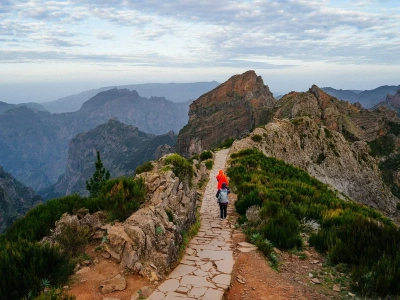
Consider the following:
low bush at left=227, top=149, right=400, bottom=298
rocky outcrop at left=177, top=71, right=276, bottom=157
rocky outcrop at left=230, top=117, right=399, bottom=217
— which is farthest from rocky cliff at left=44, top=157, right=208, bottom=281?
rocky outcrop at left=177, top=71, right=276, bottom=157

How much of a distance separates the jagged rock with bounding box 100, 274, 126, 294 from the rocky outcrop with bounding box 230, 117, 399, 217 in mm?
26057

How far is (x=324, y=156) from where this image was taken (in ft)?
135

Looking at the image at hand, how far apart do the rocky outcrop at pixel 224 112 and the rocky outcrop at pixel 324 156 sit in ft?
249

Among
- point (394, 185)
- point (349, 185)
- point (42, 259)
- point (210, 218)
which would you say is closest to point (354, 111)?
point (394, 185)

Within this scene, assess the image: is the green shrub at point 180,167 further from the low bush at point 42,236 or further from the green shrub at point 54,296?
the green shrub at point 54,296

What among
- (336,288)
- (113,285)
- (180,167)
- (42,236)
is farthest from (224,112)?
(113,285)

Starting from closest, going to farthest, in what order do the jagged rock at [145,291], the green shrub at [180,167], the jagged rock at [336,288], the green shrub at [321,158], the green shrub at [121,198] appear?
1. the jagged rock at [145,291]
2. the jagged rock at [336,288]
3. the green shrub at [121,198]
4. the green shrub at [180,167]
5. the green shrub at [321,158]

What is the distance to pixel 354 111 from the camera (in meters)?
→ 99.1

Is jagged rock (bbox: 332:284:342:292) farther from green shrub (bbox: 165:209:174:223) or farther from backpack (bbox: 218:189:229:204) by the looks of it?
backpack (bbox: 218:189:229:204)

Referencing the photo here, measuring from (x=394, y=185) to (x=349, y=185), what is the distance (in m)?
39.6

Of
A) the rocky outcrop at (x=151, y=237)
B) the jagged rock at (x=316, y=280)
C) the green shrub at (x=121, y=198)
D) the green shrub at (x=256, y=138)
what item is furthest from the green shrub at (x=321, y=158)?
the jagged rock at (x=316, y=280)

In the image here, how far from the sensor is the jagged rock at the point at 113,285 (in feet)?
20.8

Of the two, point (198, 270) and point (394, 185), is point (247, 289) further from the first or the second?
point (394, 185)

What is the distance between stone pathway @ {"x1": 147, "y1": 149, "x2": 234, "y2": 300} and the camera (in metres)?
6.30
